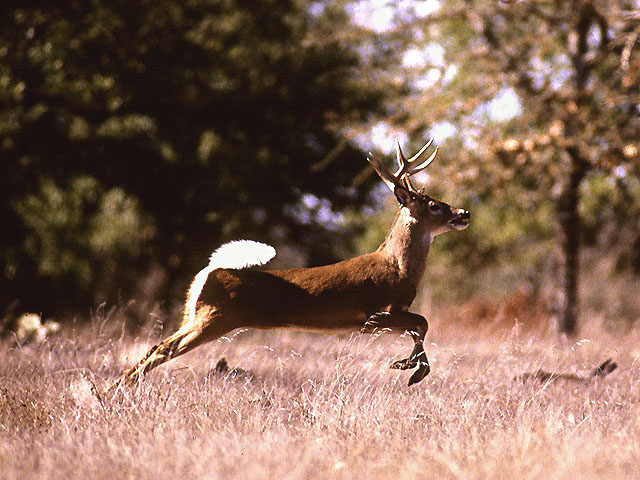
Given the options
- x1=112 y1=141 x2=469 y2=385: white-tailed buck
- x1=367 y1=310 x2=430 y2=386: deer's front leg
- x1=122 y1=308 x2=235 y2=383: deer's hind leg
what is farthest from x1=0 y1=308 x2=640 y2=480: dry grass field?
x1=112 y1=141 x2=469 y2=385: white-tailed buck

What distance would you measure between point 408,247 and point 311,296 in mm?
771

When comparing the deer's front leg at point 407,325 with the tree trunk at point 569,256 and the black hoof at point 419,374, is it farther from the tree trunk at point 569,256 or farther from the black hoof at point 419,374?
the tree trunk at point 569,256

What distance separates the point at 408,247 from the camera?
463 cm

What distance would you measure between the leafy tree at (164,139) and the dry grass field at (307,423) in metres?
5.23

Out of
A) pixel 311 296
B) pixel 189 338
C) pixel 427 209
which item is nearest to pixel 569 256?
pixel 427 209

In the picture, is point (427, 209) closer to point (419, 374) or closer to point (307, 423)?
point (419, 374)

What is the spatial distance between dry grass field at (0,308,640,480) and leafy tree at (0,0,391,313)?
5227mm

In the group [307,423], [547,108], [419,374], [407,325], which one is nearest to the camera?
[307,423]

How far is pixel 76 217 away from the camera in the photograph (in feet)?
38.2

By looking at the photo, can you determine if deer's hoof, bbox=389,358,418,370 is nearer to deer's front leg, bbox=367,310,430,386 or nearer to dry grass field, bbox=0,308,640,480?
deer's front leg, bbox=367,310,430,386

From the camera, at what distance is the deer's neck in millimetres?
4586

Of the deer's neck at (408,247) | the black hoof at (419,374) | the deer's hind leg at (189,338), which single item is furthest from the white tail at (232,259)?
the black hoof at (419,374)

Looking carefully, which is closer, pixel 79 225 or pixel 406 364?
pixel 406 364

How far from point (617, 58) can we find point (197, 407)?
885 centimetres
